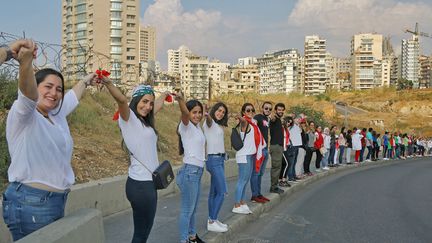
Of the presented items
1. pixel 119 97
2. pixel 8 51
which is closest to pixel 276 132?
pixel 119 97

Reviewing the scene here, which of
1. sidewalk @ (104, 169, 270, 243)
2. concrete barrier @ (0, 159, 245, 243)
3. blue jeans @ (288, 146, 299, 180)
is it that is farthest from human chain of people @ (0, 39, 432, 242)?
blue jeans @ (288, 146, 299, 180)

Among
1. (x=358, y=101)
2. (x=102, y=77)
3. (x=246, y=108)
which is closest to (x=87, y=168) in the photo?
(x=246, y=108)

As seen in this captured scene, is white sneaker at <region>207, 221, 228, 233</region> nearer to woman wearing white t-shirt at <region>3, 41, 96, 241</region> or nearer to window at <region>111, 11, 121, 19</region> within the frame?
woman wearing white t-shirt at <region>3, 41, 96, 241</region>

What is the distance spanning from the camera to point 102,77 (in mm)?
4191

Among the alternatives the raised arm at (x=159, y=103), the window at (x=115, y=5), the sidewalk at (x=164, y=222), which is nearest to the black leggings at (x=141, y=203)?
the raised arm at (x=159, y=103)

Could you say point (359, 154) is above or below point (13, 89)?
below

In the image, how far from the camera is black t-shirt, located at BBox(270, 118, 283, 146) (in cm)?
1085

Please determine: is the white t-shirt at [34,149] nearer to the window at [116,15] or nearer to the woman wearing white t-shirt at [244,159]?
the woman wearing white t-shirt at [244,159]

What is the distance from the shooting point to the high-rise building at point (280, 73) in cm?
16875

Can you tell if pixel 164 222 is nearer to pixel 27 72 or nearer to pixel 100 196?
pixel 100 196

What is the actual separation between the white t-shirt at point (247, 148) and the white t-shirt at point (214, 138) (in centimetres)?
126

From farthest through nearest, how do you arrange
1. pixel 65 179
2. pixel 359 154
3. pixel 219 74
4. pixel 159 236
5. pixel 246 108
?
pixel 219 74 → pixel 359 154 → pixel 246 108 → pixel 159 236 → pixel 65 179

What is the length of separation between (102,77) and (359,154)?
23.8m

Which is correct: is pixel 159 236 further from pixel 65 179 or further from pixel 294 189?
pixel 294 189
